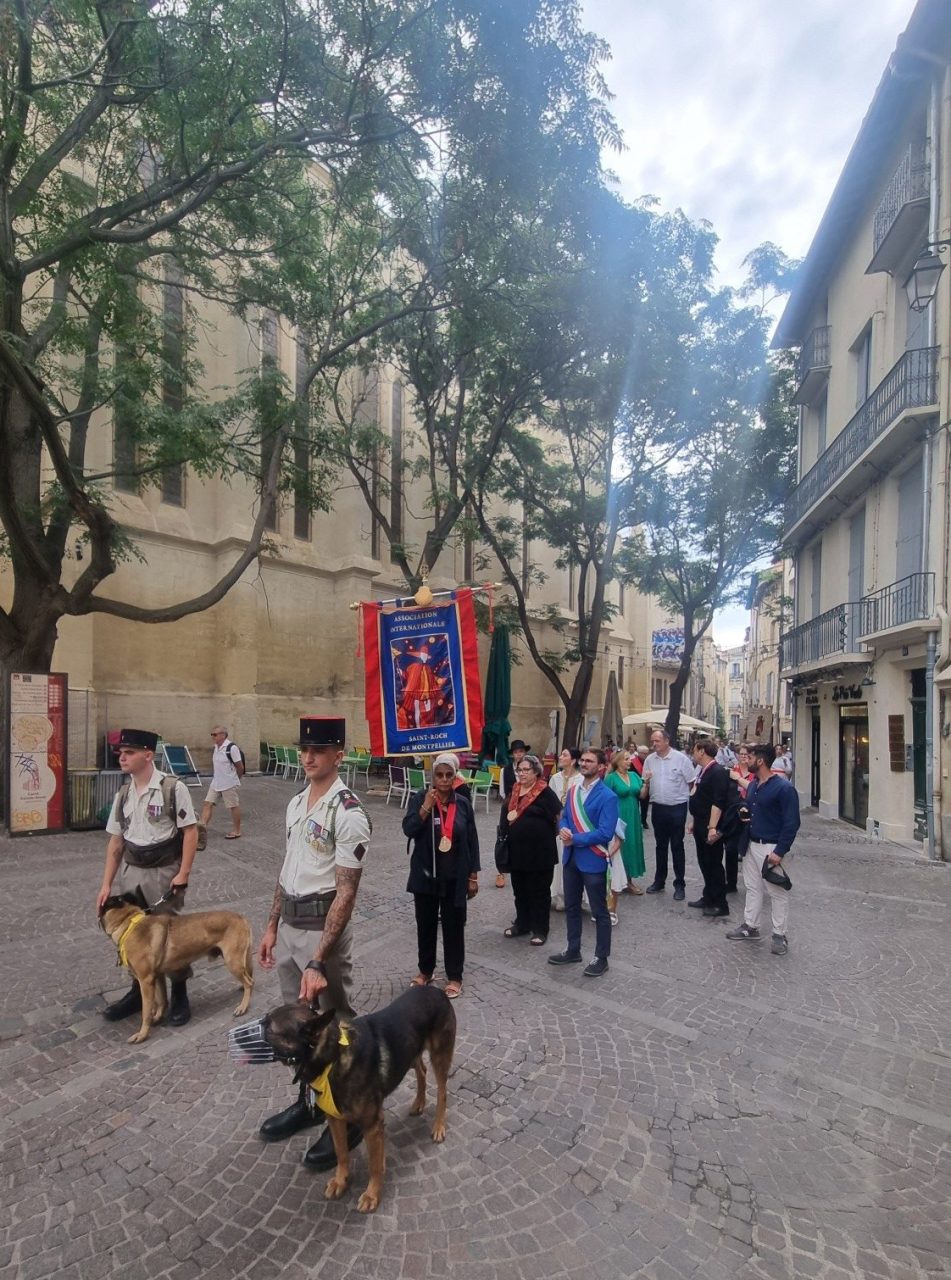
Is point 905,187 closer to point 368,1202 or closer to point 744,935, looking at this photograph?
point 744,935

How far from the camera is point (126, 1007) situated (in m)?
4.37

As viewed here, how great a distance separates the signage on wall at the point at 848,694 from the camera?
1449cm

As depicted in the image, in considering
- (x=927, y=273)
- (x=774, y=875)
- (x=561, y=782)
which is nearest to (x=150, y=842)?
(x=561, y=782)

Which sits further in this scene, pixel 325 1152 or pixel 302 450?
pixel 302 450

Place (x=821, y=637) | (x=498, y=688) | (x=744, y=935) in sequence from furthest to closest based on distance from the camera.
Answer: (x=498, y=688)
(x=821, y=637)
(x=744, y=935)

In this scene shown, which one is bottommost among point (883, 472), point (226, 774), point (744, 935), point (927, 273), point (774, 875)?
point (744, 935)

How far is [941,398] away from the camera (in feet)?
36.8

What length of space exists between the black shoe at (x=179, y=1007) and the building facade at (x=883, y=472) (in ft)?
37.4

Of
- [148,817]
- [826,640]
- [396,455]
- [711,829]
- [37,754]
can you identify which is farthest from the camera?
[396,455]

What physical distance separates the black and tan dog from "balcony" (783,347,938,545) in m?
12.6

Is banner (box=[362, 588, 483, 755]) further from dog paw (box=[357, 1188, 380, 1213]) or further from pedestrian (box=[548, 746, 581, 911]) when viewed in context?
pedestrian (box=[548, 746, 581, 911])

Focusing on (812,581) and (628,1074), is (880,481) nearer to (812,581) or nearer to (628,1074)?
(812,581)

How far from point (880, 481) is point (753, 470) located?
7.11 metres

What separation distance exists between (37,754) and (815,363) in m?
19.4
